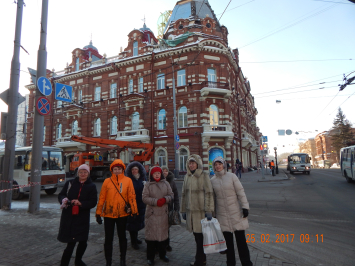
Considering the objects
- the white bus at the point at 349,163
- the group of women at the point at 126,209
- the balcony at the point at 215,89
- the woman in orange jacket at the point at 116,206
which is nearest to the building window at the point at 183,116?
the balcony at the point at 215,89

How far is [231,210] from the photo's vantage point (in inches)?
146

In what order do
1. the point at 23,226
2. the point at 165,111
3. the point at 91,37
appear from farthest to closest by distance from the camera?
the point at 91,37 < the point at 165,111 < the point at 23,226

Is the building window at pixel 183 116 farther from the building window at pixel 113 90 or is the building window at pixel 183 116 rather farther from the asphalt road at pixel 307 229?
the asphalt road at pixel 307 229

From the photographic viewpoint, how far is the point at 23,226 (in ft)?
20.0

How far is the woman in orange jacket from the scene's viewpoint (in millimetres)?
3785

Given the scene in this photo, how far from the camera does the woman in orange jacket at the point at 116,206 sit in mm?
3785

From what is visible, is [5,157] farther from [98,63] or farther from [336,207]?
[98,63]

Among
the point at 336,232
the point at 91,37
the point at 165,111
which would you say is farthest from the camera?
the point at 91,37

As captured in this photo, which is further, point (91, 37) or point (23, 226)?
point (91, 37)

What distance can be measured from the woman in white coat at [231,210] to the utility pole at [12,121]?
321 inches

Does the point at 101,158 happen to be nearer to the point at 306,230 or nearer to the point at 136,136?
the point at 136,136

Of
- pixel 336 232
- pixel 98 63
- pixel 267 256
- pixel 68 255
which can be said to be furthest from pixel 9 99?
pixel 98 63

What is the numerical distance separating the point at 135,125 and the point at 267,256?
2382 centimetres

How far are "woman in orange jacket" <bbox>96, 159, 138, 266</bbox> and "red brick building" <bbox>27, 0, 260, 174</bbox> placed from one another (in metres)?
17.4
